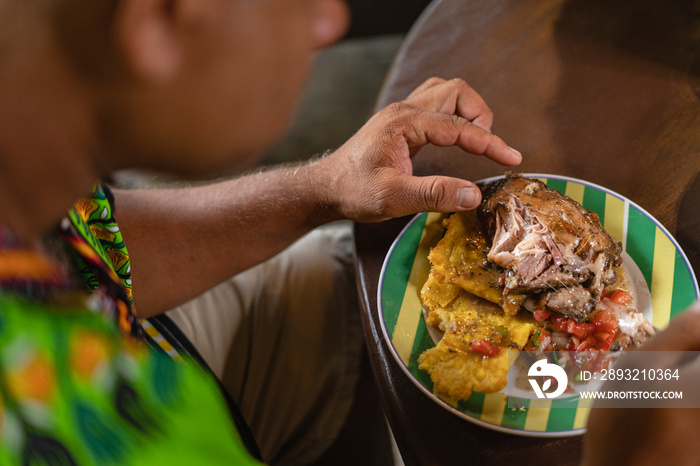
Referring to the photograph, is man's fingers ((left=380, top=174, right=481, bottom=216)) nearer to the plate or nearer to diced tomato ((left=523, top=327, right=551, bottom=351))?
the plate

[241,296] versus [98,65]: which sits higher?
[98,65]

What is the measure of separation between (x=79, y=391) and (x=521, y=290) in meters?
0.90

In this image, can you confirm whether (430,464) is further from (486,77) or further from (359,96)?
(359,96)

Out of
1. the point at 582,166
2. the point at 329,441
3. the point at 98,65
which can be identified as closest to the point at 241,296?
the point at 329,441

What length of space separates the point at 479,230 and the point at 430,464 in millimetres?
579

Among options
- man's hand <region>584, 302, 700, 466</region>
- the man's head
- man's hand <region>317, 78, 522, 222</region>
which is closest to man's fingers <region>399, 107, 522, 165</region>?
man's hand <region>317, 78, 522, 222</region>

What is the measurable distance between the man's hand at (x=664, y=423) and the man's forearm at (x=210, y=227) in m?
0.85

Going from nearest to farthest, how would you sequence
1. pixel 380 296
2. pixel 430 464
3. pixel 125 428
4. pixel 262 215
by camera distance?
pixel 125 428, pixel 430 464, pixel 380 296, pixel 262 215

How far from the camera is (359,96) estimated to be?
3383mm

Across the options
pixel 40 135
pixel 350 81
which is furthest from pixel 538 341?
pixel 350 81

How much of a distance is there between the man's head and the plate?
668 millimetres

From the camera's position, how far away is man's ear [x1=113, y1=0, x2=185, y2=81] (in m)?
0.50

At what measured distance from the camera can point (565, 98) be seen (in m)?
1.46

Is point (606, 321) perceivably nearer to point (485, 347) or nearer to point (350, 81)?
point (485, 347)
